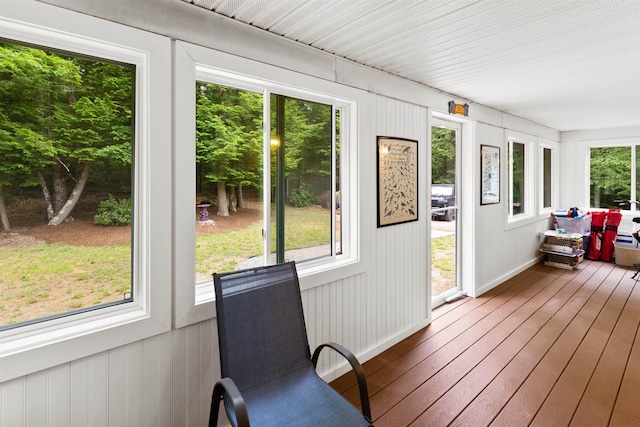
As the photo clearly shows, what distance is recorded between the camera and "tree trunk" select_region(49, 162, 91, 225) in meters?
1.56

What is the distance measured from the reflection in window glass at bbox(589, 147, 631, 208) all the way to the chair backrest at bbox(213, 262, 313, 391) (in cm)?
711

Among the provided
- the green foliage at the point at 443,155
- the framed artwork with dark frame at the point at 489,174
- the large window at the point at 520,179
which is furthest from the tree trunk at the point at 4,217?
the large window at the point at 520,179

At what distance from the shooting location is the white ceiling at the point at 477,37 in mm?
1794

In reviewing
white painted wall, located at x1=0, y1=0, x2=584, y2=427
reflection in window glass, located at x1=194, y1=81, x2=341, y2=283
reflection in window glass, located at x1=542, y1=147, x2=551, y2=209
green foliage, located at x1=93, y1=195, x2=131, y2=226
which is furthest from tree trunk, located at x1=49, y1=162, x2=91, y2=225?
reflection in window glass, located at x1=542, y1=147, x2=551, y2=209

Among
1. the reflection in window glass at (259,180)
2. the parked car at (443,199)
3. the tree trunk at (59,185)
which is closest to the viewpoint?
the tree trunk at (59,185)

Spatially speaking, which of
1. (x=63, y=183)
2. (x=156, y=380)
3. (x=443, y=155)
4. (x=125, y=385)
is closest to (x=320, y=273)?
(x=156, y=380)

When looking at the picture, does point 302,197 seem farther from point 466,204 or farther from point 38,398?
point 466,204

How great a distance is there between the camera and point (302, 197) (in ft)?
8.20

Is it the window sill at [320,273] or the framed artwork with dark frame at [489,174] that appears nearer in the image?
the window sill at [320,273]

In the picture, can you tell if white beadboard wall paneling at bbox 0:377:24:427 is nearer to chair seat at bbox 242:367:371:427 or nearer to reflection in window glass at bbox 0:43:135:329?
reflection in window glass at bbox 0:43:135:329

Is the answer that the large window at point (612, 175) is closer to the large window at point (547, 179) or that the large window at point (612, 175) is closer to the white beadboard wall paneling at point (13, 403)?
the large window at point (547, 179)

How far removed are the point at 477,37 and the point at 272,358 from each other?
2.35m

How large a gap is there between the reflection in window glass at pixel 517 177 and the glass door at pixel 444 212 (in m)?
1.57

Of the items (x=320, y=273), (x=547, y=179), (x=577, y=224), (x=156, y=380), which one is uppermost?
(x=547, y=179)
